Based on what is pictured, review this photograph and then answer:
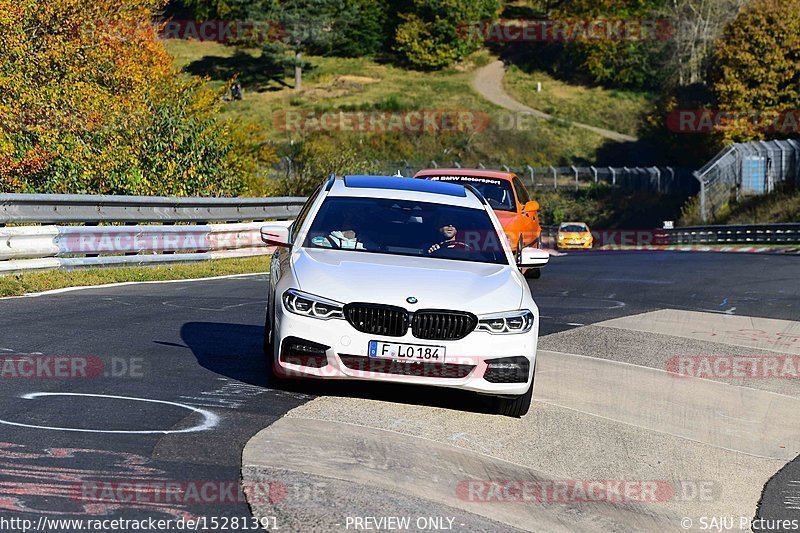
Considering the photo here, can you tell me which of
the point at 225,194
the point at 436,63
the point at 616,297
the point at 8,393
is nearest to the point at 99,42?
the point at 225,194

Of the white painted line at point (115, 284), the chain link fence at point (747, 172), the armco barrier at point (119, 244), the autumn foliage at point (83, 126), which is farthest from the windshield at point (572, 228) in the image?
the white painted line at point (115, 284)

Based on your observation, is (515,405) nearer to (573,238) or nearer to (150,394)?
(150,394)

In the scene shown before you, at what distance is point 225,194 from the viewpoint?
27.1 m

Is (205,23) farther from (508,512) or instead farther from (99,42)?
(508,512)

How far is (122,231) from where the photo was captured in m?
18.1

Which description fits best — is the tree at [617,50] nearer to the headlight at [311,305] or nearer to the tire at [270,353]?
the tire at [270,353]

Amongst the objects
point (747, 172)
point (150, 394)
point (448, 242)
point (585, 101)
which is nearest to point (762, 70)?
point (747, 172)

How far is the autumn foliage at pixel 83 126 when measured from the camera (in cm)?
2570

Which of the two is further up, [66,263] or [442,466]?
[442,466]

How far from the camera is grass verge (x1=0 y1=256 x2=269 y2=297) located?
1461 cm

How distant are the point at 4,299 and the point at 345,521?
28.8 ft

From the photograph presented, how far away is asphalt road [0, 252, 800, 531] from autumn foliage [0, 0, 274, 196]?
9.60 meters

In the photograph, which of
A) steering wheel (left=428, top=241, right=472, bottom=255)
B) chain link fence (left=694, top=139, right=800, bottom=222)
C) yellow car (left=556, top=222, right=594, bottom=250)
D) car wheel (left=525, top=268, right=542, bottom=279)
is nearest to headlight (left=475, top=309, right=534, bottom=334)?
steering wheel (left=428, top=241, right=472, bottom=255)

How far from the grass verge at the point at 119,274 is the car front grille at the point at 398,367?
7110mm
